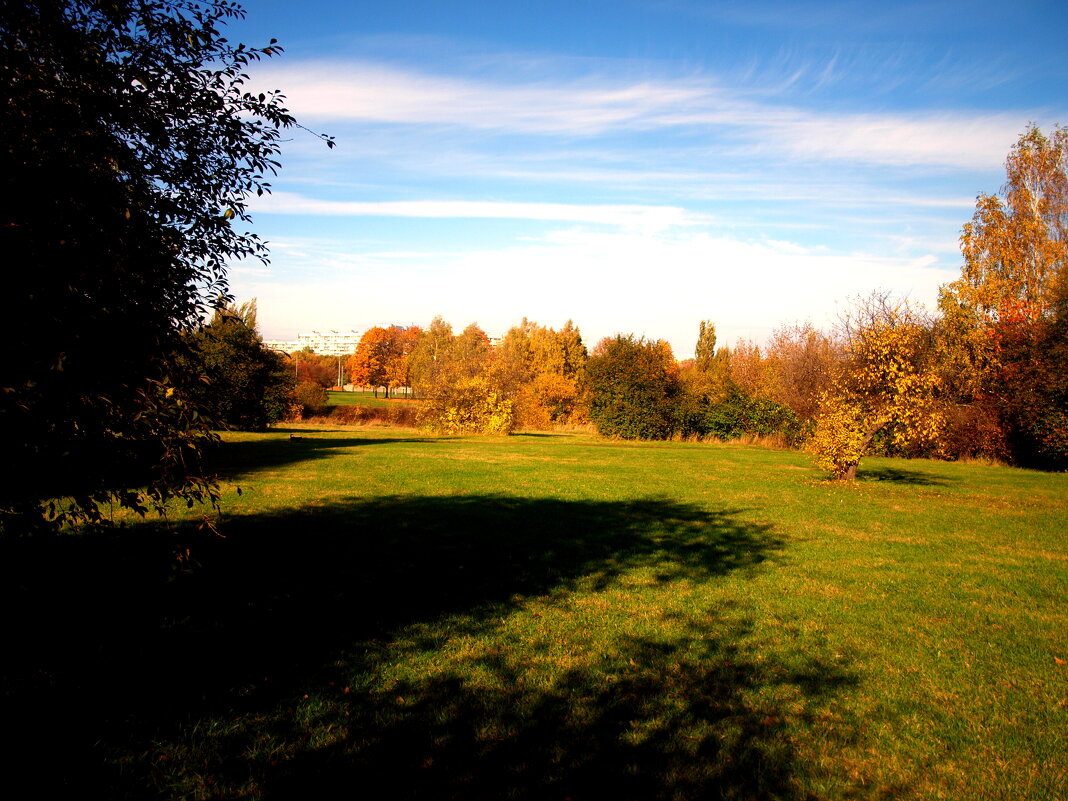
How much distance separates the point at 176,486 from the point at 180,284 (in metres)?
1.51

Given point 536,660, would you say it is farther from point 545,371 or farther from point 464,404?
point 545,371

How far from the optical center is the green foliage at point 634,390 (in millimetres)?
33688

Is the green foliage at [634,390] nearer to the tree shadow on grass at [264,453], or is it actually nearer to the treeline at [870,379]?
the treeline at [870,379]

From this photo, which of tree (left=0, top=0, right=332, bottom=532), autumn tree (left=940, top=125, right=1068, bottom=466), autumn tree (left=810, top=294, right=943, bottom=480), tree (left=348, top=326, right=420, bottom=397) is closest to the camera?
tree (left=0, top=0, right=332, bottom=532)

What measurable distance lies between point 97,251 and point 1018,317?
3495cm

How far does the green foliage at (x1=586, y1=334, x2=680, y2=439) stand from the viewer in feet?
111

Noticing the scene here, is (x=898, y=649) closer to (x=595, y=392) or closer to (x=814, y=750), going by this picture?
(x=814, y=750)

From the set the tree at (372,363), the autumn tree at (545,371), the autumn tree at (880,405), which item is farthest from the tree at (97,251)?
the tree at (372,363)

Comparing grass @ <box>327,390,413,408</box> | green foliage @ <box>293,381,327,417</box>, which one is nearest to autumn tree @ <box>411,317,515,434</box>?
green foliage @ <box>293,381,327,417</box>

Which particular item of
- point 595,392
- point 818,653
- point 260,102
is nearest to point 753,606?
point 818,653

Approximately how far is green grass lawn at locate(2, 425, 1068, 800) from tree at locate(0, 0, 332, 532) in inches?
27.2

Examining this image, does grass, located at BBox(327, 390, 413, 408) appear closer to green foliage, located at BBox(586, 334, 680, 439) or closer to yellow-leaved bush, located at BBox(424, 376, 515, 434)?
yellow-leaved bush, located at BBox(424, 376, 515, 434)

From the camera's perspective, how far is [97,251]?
373 cm

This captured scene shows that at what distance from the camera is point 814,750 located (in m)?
4.03
